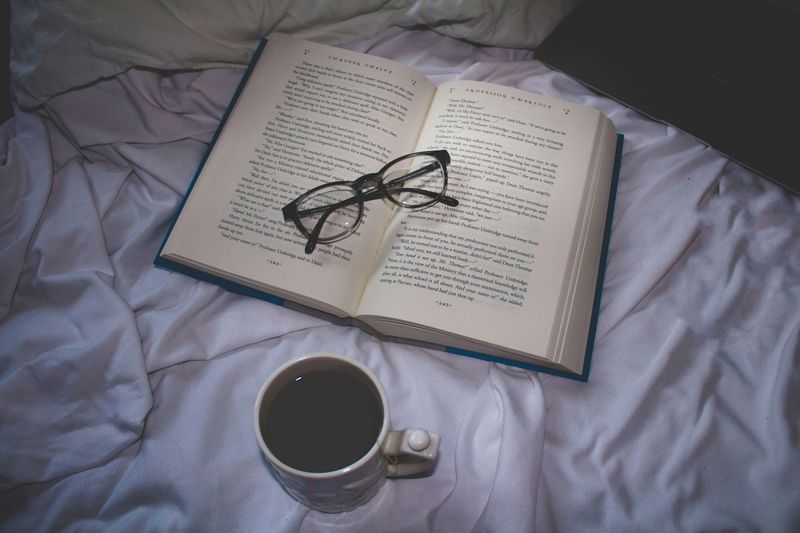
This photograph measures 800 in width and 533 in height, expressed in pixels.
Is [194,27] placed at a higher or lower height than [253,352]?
higher

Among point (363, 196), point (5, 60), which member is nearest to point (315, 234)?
point (363, 196)

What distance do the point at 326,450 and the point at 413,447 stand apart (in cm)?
8

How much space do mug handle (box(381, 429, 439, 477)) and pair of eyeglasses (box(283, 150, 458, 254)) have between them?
244 mm

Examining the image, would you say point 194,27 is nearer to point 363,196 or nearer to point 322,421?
point 363,196

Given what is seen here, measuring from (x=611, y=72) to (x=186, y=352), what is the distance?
662 millimetres

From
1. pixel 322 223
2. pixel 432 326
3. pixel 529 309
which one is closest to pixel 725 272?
pixel 529 309

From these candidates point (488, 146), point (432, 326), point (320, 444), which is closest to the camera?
point (320, 444)

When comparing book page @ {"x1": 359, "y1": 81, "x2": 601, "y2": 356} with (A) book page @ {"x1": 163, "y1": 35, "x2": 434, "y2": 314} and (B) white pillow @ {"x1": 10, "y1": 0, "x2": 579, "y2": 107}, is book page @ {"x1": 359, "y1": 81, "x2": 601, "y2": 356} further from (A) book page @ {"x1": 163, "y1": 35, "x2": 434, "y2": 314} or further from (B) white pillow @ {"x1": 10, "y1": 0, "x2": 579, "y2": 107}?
(B) white pillow @ {"x1": 10, "y1": 0, "x2": 579, "y2": 107}

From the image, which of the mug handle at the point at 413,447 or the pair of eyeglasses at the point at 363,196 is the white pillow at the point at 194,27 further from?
the mug handle at the point at 413,447

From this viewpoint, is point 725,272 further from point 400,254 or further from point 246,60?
point 246,60

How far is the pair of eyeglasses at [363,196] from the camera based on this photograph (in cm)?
60

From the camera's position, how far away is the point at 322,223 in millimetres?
599

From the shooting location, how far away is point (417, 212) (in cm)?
62

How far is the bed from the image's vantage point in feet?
1.71
